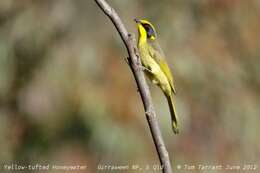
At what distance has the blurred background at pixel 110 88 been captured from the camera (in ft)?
21.0

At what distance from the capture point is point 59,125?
6625 millimetres

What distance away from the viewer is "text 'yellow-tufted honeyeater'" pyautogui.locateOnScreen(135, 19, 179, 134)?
382 centimetres

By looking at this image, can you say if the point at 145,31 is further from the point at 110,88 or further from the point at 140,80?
the point at 110,88

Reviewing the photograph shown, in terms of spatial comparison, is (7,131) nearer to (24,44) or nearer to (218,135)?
(24,44)

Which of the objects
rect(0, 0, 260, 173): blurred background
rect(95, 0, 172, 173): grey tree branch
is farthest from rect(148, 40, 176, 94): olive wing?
rect(0, 0, 260, 173): blurred background

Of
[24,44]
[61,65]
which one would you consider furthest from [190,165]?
[24,44]

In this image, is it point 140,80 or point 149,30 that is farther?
point 149,30

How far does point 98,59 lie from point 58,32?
0.55m

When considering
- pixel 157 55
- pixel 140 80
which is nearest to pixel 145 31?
pixel 157 55

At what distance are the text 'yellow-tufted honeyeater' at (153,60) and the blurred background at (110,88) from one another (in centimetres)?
222

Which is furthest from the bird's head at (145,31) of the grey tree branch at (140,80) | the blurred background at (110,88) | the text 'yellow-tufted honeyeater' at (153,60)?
the blurred background at (110,88)

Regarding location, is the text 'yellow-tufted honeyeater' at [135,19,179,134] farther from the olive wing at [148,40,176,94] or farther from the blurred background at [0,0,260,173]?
the blurred background at [0,0,260,173]

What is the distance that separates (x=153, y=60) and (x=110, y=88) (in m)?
2.64

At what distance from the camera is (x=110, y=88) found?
6527 millimetres
